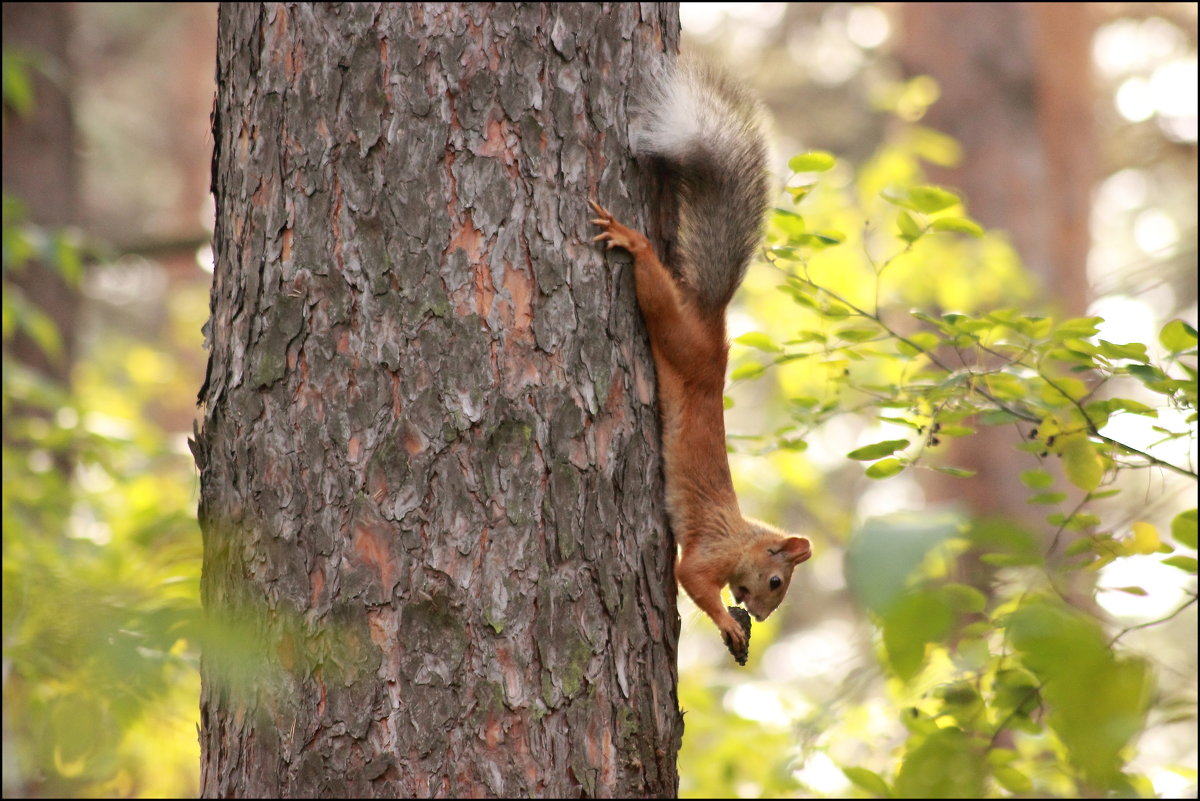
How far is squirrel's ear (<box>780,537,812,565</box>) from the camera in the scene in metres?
2.49

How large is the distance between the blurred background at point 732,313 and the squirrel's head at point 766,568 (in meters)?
0.16

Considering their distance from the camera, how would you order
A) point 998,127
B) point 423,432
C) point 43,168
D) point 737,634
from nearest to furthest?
1. point 423,432
2. point 737,634
3. point 43,168
4. point 998,127

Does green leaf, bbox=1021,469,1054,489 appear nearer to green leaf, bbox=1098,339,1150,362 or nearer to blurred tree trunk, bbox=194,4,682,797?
green leaf, bbox=1098,339,1150,362

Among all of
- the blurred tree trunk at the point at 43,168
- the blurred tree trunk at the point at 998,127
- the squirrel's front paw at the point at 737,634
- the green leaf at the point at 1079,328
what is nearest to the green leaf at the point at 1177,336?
the green leaf at the point at 1079,328

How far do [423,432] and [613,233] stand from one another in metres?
0.45

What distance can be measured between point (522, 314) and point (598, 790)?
70cm

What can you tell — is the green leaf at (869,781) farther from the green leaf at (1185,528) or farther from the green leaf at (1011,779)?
the green leaf at (1185,528)

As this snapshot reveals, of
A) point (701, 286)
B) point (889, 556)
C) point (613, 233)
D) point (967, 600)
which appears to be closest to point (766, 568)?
point (701, 286)

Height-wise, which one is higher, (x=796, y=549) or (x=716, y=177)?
(x=716, y=177)

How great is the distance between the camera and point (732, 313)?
516 centimetres

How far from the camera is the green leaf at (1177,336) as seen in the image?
5.64 ft

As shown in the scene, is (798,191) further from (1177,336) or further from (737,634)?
(737,634)

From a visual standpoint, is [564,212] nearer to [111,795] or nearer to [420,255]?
[420,255]

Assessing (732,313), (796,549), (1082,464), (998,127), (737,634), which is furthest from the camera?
(998,127)
